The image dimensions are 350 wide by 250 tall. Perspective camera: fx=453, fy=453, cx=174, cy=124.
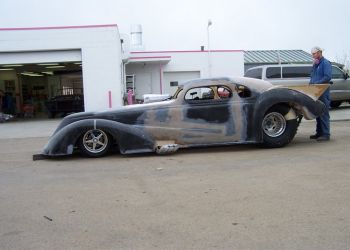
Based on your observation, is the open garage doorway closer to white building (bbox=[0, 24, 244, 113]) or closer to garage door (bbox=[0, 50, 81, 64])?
white building (bbox=[0, 24, 244, 113])

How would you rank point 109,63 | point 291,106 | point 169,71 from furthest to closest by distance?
point 169,71, point 109,63, point 291,106

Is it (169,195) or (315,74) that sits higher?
(315,74)

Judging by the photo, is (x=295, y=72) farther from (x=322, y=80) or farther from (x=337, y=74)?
(x=322, y=80)

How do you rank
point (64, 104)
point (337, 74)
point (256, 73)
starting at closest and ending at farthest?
1. point (256, 73)
2. point (337, 74)
3. point (64, 104)

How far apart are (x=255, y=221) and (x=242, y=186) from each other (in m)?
1.40

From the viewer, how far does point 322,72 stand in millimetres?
9719

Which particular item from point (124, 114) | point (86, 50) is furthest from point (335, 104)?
point (124, 114)

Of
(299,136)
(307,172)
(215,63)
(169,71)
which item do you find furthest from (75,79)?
(307,172)

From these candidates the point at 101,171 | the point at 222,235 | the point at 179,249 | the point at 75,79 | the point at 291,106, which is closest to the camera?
the point at 179,249

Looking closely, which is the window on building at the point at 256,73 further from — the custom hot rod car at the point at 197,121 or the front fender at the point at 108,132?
the front fender at the point at 108,132

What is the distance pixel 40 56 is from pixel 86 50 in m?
2.14

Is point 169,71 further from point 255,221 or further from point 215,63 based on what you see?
point 255,221

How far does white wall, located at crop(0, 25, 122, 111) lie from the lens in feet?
67.6

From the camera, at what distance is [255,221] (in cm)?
443
